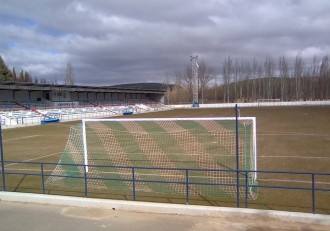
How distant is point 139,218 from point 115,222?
21.5 inches

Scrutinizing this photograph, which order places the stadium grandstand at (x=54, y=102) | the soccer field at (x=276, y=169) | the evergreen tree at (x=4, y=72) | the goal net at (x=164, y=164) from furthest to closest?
the evergreen tree at (x=4, y=72)
the stadium grandstand at (x=54, y=102)
the goal net at (x=164, y=164)
the soccer field at (x=276, y=169)

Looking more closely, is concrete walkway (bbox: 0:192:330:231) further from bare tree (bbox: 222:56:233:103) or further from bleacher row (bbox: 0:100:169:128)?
bare tree (bbox: 222:56:233:103)

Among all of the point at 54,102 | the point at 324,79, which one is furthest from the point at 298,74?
the point at 54,102

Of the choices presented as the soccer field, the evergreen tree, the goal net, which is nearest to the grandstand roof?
the evergreen tree

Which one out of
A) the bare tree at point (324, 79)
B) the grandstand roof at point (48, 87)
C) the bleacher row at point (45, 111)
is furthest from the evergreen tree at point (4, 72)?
the bare tree at point (324, 79)

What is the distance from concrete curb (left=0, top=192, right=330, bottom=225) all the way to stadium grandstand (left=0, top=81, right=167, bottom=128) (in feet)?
123

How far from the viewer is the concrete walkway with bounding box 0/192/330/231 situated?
6887 mm

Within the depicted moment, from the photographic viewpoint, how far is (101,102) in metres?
81.4

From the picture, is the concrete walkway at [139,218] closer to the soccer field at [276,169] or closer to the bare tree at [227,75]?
the soccer field at [276,169]

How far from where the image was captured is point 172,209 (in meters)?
7.75

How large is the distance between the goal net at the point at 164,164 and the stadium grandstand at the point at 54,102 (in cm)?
2819

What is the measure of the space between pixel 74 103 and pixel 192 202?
212 feet

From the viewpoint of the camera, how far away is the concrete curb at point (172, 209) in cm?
698

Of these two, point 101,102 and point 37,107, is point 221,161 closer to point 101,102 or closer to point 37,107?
point 37,107
